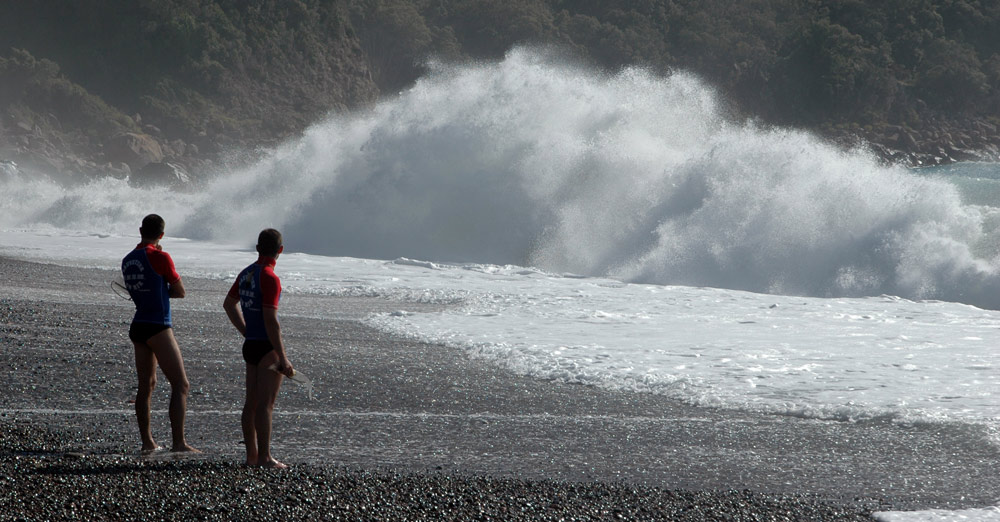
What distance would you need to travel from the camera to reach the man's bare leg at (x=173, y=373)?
19.2 ft

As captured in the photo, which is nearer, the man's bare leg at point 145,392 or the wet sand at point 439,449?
the wet sand at point 439,449

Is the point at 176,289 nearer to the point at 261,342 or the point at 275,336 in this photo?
the point at 261,342

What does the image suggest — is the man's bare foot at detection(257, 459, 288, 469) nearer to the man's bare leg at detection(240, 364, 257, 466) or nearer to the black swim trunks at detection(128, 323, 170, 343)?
the man's bare leg at detection(240, 364, 257, 466)

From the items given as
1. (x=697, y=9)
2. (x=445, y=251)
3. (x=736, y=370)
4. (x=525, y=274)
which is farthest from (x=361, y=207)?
(x=697, y=9)

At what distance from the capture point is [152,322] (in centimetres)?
584

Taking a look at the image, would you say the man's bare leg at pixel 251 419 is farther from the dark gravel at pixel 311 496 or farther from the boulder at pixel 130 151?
the boulder at pixel 130 151

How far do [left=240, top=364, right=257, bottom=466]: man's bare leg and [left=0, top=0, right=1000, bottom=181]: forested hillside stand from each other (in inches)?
2606

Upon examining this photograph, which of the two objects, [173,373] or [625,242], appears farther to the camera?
[625,242]

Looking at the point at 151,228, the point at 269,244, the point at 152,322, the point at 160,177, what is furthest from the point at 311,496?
the point at 160,177

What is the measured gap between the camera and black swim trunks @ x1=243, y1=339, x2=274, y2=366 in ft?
18.0

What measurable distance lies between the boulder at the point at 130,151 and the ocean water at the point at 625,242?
33.3 meters

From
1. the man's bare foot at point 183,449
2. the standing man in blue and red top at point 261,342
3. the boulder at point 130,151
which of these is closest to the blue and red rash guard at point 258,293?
the standing man in blue and red top at point 261,342

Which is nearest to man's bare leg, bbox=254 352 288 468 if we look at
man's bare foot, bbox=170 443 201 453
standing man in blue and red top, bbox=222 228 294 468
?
standing man in blue and red top, bbox=222 228 294 468

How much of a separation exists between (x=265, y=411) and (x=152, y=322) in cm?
93
